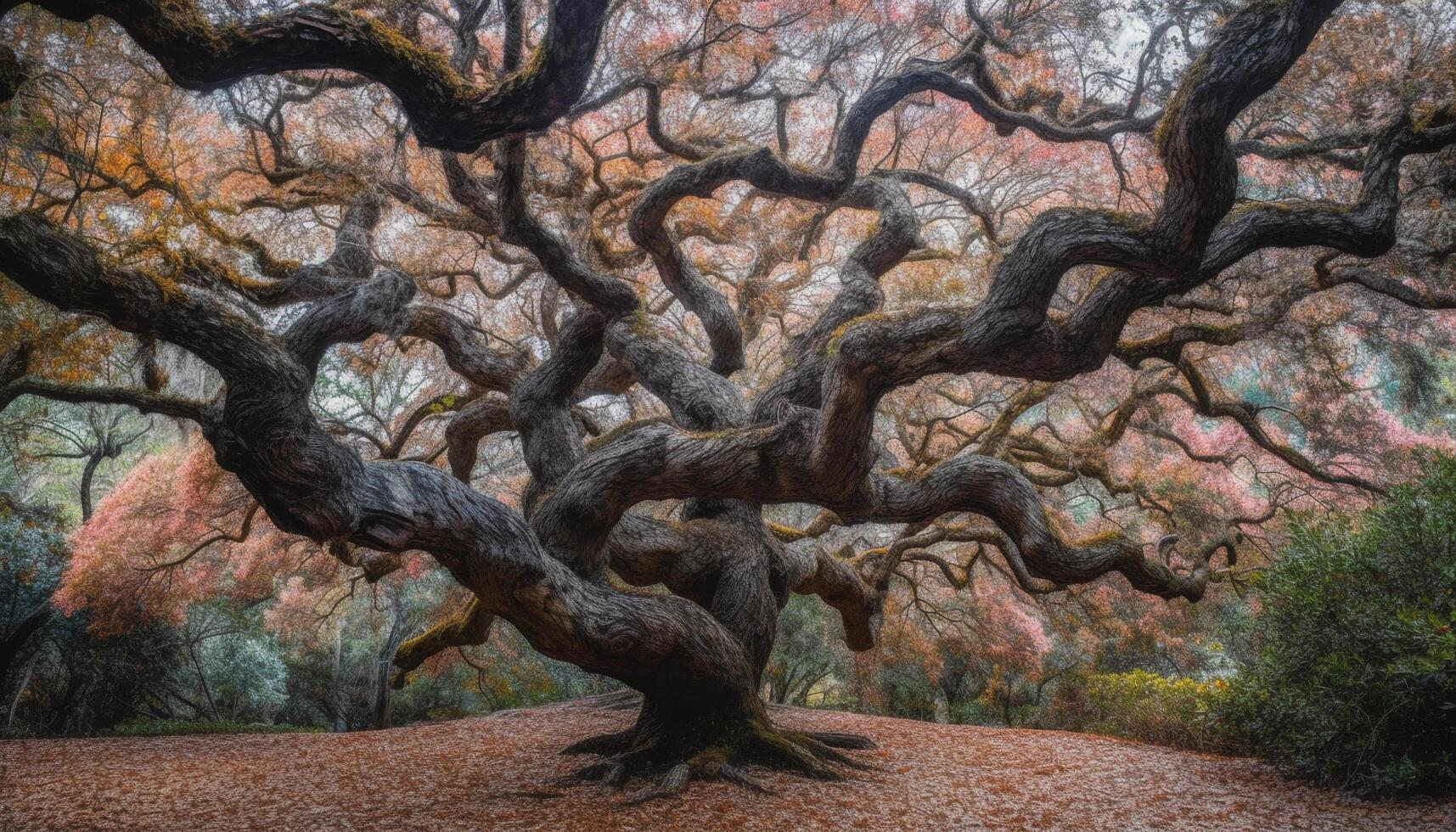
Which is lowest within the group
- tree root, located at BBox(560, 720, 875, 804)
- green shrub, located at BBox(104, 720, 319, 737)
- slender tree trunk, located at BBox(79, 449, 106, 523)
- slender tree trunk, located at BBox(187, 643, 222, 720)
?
green shrub, located at BBox(104, 720, 319, 737)

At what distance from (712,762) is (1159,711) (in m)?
4.77

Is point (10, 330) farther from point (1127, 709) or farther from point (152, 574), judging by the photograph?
point (1127, 709)

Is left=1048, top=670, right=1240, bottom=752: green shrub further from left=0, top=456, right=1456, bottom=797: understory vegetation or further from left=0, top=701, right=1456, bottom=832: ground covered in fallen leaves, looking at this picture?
left=0, top=701, right=1456, bottom=832: ground covered in fallen leaves

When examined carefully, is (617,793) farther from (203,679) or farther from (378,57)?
(203,679)

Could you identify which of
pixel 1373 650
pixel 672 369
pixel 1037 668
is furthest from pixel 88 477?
pixel 1373 650

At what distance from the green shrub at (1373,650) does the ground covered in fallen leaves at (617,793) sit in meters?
0.22

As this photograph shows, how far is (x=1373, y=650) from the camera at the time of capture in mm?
3871

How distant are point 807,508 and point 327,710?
8.84 metres

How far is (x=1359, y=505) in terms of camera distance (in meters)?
7.25

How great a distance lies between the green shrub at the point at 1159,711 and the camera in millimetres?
5637

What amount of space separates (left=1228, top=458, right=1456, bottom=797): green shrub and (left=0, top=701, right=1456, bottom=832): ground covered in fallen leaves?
22 centimetres

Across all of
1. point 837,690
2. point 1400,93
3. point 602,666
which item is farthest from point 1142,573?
point 837,690

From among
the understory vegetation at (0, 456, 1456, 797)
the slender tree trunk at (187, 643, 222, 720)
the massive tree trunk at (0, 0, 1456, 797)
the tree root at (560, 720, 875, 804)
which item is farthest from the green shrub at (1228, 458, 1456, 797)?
the slender tree trunk at (187, 643, 222, 720)

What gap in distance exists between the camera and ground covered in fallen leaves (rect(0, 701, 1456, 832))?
363cm
